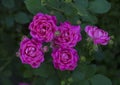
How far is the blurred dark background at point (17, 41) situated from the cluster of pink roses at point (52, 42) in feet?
2.43

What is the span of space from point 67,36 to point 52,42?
0.25 ft

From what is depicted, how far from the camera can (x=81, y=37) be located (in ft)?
6.07

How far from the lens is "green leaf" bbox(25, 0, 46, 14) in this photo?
1824 millimetres

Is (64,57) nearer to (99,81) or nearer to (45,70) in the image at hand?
(45,70)

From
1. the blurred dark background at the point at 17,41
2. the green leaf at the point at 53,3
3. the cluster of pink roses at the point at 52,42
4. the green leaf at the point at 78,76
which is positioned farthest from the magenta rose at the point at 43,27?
the blurred dark background at the point at 17,41

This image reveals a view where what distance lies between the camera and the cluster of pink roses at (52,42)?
172 cm

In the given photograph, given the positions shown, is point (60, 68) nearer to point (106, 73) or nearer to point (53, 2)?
point (53, 2)

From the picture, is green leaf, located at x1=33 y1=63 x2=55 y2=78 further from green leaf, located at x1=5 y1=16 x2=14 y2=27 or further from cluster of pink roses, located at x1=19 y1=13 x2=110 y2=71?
green leaf, located at x1=5 y1=16 x2=14 y2=27

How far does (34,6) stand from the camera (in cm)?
184

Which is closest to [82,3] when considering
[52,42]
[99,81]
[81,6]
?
[81,6]

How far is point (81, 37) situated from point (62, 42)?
0.15 m

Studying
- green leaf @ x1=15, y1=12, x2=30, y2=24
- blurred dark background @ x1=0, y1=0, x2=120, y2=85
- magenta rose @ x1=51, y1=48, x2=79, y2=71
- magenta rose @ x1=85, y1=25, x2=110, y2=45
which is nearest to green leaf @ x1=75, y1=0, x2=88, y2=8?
magenta rose @ x1=85, y1=25, x2=110, y2=45

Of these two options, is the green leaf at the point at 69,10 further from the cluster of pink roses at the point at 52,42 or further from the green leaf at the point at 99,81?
the green leaf at the point at 99,81

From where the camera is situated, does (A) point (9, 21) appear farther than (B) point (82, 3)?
Yes
